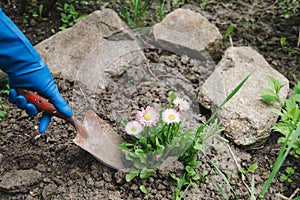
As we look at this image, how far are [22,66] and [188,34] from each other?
3.55ft

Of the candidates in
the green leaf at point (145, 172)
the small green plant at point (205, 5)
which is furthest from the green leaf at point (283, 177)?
the small green plant at point (205, 5)

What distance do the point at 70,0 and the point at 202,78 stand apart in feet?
3.30

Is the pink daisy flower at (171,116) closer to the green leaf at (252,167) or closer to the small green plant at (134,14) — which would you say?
the green leaf at (252,167)

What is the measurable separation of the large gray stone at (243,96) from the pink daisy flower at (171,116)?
1.34 ft

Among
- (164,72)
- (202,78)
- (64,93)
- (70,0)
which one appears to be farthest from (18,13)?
(202,78)

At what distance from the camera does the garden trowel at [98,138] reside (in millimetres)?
1750

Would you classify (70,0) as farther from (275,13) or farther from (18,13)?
(275,13)

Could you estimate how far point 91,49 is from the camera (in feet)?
7.39

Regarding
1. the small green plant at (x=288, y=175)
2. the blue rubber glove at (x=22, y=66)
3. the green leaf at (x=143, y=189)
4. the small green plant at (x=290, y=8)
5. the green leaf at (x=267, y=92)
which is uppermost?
the blue rubber glove at (x=22, y=66)

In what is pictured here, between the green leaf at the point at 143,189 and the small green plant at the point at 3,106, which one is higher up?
the small green plant at the point at 3,106

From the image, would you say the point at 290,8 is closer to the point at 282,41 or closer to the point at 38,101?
the point at 282,41

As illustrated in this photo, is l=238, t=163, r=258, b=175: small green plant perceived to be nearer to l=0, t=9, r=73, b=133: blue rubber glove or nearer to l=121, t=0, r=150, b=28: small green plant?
l=0, t=9, r=73, b=133: blue rubber glove

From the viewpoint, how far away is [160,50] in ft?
7.62

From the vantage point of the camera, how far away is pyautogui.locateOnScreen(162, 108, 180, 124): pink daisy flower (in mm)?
1614
